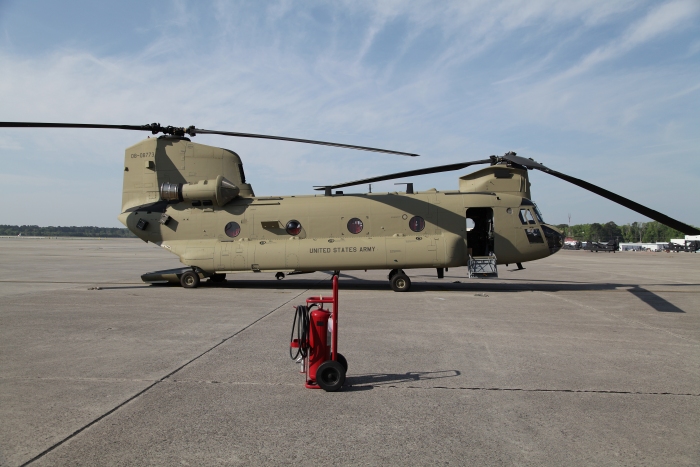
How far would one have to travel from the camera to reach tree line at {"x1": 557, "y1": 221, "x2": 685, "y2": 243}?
154m

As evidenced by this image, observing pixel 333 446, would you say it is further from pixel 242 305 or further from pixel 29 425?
pixel 242 305

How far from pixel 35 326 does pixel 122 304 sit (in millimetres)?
2864

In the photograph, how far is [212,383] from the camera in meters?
5.24

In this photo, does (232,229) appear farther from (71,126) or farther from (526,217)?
(526,217)

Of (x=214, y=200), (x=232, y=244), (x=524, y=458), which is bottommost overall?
(x=524, y=458)

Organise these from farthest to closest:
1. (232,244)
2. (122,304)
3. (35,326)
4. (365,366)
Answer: (232,244) → (122,304) → (35,326) → (365,366)

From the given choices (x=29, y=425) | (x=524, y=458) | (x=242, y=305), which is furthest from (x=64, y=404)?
(x=242, y=305)

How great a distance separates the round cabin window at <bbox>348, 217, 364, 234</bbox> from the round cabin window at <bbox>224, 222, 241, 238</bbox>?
3833 millimetres

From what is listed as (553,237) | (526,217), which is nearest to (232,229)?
(526,217)

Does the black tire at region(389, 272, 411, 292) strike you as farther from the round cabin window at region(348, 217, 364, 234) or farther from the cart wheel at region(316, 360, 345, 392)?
the cart wheel at region(316, 360, 345, 392)

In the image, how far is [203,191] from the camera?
15.5 m

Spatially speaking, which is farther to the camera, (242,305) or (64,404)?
(242,305)

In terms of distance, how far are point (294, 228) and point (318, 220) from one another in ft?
2.84

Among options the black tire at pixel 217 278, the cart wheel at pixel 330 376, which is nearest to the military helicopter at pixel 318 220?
the black tire at pixel 217 278
